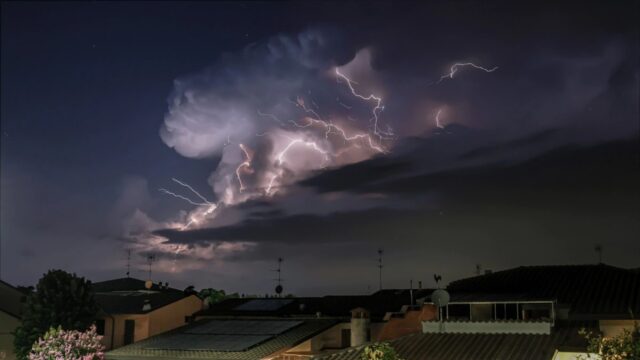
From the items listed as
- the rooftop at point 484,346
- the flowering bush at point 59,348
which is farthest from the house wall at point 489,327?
the flowering bush at point 59,348

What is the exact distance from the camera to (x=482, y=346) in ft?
103

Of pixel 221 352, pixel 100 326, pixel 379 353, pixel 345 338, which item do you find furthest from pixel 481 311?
pixel 100 326

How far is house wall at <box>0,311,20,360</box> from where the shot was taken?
51.7 m

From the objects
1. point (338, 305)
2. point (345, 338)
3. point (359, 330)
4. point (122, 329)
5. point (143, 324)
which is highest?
point (338, 305)

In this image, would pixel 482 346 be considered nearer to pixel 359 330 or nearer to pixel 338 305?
pixel 359 330

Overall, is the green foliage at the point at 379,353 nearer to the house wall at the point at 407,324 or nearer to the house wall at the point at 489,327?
the house wall at the point at 489,327

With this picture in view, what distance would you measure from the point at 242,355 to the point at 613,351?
22.0m

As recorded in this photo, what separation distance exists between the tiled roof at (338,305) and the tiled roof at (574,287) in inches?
236

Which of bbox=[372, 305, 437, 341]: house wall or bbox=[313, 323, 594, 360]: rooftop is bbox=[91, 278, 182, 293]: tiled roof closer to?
bbox=[372, 305, 437, 341]: house wall

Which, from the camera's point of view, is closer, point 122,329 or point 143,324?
point 143,324

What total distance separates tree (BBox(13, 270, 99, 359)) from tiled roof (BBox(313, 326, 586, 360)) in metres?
25.2

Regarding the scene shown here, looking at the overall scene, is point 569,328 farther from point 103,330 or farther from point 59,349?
point 103,330

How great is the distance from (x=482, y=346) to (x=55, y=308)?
30528 millimetres

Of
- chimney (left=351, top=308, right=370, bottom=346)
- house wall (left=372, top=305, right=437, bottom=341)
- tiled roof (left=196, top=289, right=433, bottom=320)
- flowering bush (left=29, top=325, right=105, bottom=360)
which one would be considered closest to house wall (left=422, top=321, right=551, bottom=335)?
house wall (left=372, top=305, right=437, bottom=341)
